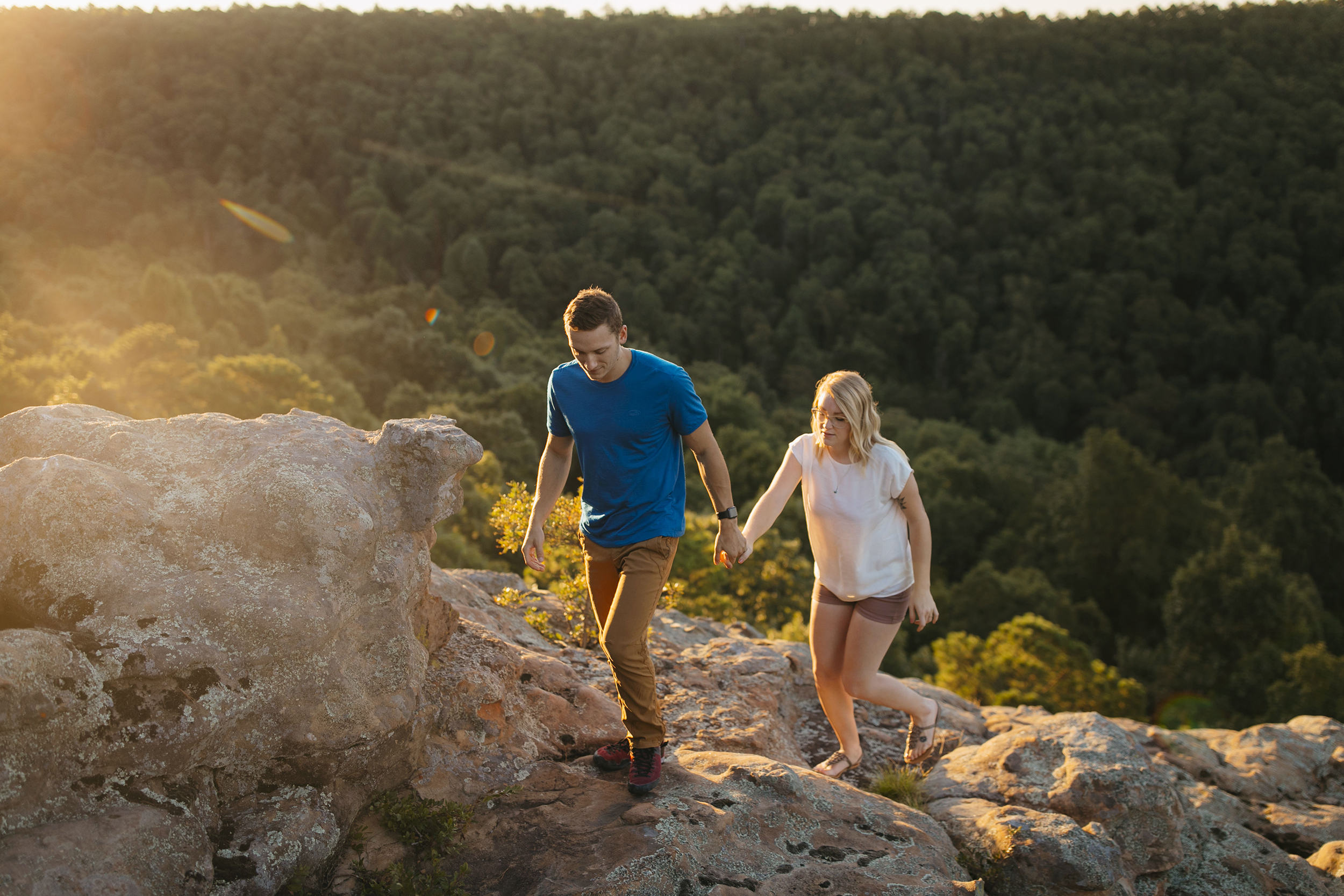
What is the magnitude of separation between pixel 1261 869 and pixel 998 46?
437ft

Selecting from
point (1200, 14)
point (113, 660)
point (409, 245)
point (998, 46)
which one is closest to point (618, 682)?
point (113, 660)

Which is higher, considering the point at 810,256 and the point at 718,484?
the point at 810,256

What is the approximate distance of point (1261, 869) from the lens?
19.9ft

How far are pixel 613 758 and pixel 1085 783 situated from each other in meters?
3.16

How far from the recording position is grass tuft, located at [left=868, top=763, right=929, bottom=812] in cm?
565

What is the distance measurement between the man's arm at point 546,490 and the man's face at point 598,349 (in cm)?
59

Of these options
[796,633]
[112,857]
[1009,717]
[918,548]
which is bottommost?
[796,633]

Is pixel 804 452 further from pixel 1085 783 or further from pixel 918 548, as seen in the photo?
pixel 1085 783

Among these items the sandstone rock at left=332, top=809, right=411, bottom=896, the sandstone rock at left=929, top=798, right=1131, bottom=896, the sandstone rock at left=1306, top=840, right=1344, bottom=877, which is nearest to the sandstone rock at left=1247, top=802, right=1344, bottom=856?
the sandstone rock at left=1306, top=840, right=1344, bottom=877

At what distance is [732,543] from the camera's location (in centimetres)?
460

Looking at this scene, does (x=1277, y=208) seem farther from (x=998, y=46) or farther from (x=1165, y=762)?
(x=1165, y=762)

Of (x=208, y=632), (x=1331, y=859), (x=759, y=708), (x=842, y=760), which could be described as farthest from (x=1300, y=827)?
(x=208, y=632)

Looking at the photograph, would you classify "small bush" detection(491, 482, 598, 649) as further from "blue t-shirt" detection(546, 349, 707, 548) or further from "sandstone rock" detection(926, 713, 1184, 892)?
"sandstone rock" detection(926, 713, 1184, 892)

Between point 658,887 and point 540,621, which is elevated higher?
point 658,887
